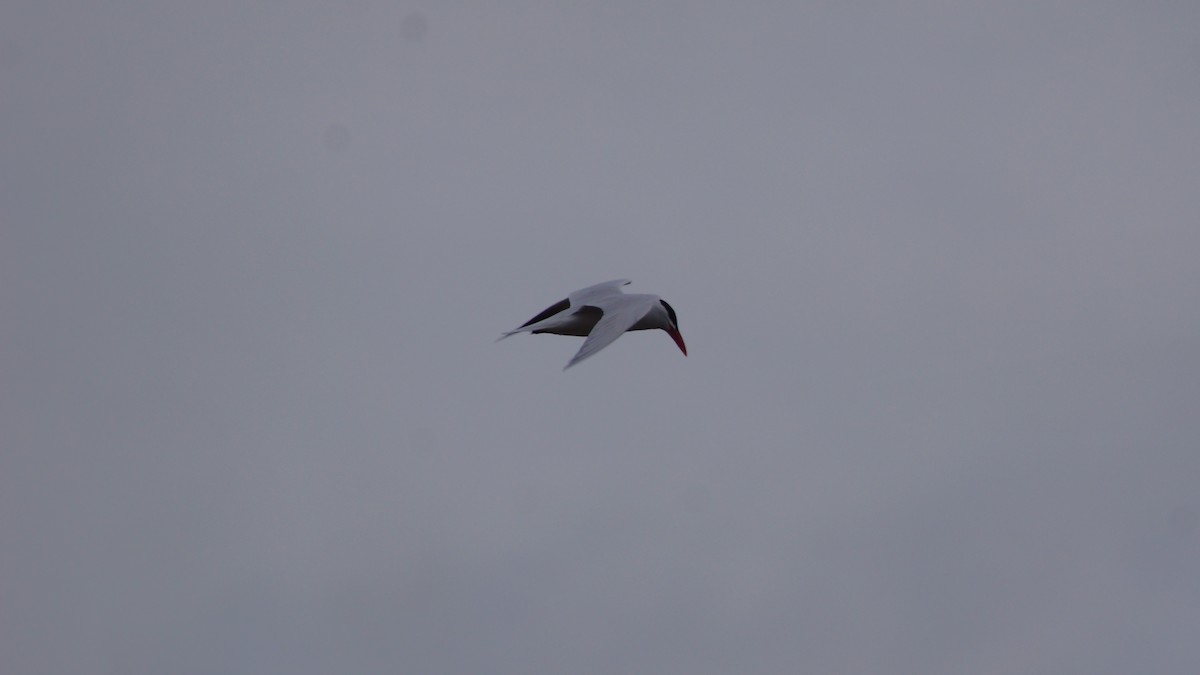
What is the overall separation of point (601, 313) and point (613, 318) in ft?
9.77

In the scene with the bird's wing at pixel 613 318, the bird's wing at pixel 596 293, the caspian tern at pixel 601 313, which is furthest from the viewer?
the bird's wing at pixel 596 293

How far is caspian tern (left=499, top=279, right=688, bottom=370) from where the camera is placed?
820 inches

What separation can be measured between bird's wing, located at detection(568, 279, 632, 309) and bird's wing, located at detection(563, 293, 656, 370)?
4.0 inches

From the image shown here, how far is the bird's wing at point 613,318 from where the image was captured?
16719mm

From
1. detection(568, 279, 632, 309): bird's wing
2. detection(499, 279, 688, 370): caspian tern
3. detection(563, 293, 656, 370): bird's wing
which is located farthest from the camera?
detection(568, 279, 632, 309): bird's wing

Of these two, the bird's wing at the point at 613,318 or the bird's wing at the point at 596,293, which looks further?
the bird's wing at the point at 596,293

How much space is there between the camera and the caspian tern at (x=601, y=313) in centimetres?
2083

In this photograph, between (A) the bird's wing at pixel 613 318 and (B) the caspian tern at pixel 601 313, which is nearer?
(A) the bird's wing at pixel 613 318

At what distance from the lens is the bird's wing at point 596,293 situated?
75.8 ft

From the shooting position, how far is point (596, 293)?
953 inches

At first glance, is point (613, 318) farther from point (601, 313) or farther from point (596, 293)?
point (596, 293)

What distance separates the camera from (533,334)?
22641mm

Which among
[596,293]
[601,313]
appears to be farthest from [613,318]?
[596,293]

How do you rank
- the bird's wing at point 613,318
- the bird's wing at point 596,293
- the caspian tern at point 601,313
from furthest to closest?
1. the bird's wing at point 596,293
2. the caspian tern at point 601,313
3. the bird's wing at point 613,318
